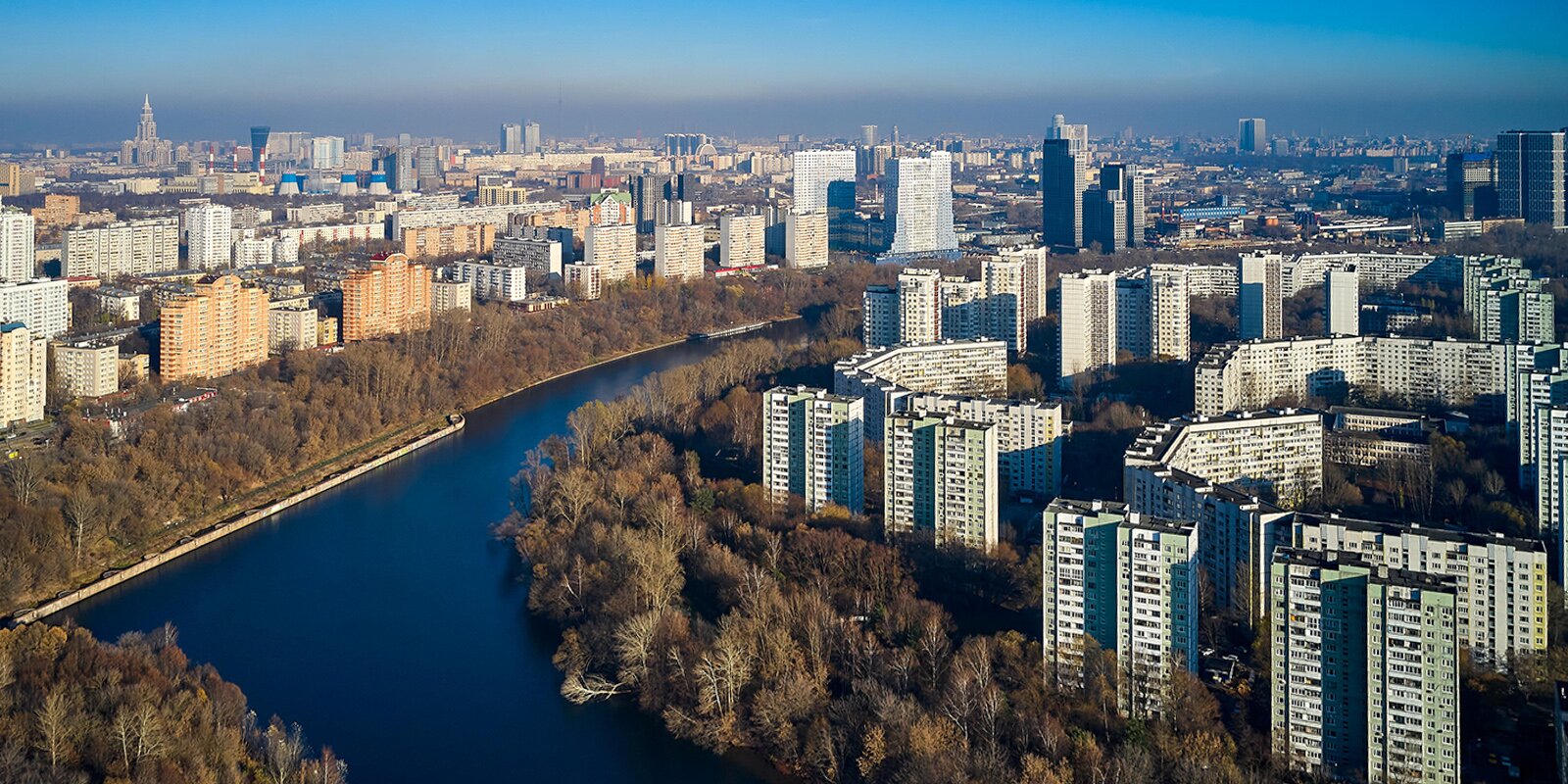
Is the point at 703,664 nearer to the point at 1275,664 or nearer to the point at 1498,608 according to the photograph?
the point at 1275,664

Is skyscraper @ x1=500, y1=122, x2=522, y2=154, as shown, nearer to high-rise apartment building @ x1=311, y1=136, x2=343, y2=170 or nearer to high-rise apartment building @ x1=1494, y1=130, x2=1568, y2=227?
high-rise apartment building @ x1=311, y1=136, x2=343, y2=170

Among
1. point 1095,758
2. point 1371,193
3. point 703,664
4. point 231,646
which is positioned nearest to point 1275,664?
point 1095,758

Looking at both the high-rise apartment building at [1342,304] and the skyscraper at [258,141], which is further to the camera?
the skyscraper at [258,141]

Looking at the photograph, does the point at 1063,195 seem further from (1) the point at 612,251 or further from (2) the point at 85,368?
(2) the point at 85,368

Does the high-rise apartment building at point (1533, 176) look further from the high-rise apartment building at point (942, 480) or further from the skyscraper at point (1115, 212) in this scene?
the high-rise apartment building at point (942, 480)

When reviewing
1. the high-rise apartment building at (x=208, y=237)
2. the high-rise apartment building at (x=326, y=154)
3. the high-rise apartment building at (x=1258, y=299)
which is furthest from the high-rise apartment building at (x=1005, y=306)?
the high-rise apartment building at (x=326, y=154)
